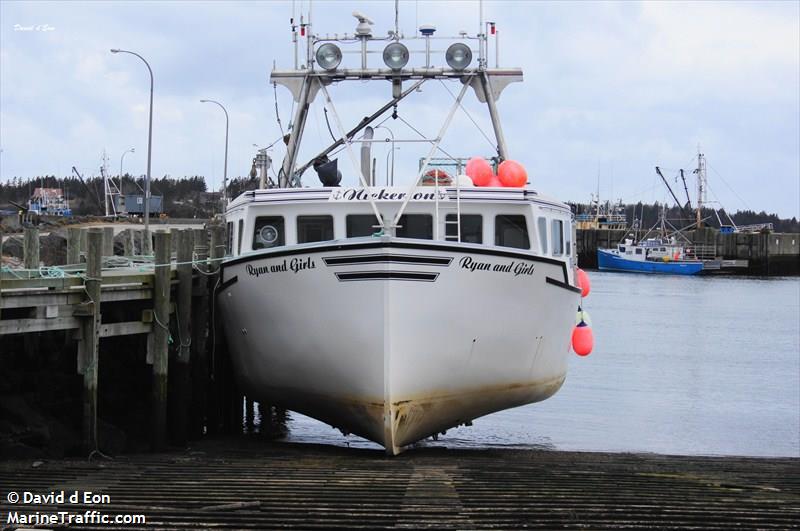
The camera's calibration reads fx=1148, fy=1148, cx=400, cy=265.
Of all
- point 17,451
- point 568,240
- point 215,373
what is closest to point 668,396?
point 568,240

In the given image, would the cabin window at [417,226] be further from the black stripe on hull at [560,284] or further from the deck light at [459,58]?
the deck light at [459,58]

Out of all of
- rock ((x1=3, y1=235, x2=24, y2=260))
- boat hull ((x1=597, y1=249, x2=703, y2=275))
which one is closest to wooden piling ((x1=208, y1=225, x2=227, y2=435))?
rock ((x1=3, y1=235, x2=24, y2=260))

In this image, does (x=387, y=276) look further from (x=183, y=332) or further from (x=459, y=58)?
(x=459, y=58)

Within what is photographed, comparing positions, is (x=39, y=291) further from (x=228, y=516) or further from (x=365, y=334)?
(x=228, y=516)

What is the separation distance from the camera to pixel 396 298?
48.9 ft

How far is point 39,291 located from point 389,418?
16.0ft

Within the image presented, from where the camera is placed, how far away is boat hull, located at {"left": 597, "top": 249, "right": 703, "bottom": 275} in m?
115

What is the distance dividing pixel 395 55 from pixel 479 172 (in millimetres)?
2847

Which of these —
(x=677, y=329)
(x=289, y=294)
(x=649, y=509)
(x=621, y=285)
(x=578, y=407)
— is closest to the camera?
(x=649, y=509)

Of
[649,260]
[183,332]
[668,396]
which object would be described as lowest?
[668,396]

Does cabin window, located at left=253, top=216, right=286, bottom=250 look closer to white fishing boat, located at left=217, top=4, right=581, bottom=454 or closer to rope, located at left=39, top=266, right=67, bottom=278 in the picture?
white fishing boat, located at left=217, top=4, right=581, bottom=454

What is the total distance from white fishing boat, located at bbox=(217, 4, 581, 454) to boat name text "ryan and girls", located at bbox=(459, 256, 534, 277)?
→ 21 mm

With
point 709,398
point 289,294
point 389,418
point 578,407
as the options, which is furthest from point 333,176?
point 709,398

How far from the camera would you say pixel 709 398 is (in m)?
33.0
